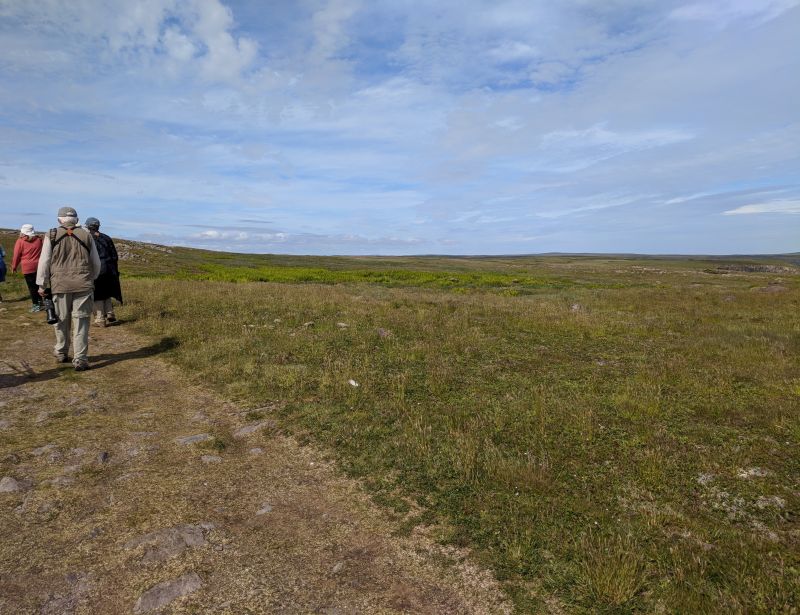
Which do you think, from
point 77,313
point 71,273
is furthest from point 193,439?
point 71,273

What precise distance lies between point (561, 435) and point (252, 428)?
194 inches

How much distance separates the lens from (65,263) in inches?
385

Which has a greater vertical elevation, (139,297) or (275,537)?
(139,297)

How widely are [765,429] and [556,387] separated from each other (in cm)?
345

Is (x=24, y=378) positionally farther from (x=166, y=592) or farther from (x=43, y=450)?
(x=166, y=592)

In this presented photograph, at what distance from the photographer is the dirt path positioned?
3.90 metres

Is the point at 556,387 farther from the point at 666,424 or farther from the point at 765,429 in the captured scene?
the point at 765,429

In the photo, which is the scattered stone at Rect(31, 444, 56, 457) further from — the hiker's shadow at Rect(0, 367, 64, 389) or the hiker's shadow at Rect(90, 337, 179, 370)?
the hiker's shadow at Rect(90, 337, 179, 370)

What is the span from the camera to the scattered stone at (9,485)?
532 centimetres

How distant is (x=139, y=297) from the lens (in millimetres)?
19406

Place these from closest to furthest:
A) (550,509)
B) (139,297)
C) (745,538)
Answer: (745,538) < (550,509) < (139,297)

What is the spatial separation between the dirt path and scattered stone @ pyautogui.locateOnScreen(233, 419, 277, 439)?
35 mm

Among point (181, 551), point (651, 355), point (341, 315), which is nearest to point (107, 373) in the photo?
point (181, 551)

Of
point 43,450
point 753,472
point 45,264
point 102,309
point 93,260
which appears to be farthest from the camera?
point 102,309
